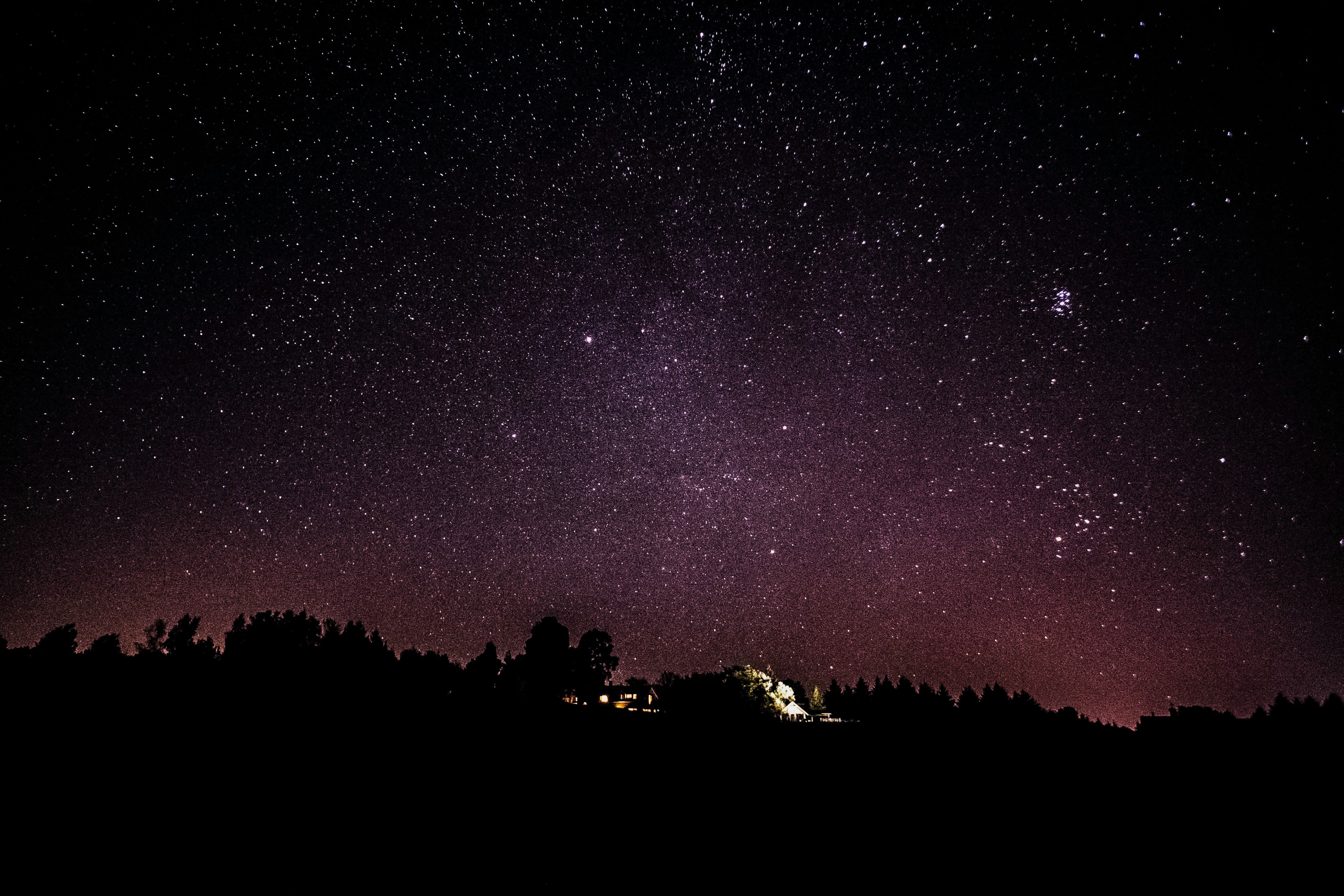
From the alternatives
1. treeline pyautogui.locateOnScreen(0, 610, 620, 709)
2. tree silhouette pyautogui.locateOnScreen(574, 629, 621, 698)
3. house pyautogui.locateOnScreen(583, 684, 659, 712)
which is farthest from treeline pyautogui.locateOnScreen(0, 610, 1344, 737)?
house pyautogui.locateOnScreen(583, 684, 659, 712)

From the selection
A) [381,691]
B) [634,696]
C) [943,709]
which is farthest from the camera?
[634,696]

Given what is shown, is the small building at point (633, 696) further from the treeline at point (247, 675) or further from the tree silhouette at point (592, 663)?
the treeline at point (247, 675)

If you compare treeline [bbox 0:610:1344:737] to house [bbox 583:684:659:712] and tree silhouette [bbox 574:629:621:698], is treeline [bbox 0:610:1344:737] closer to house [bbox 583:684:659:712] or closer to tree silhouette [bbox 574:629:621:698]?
tree silhouette [bbox 574:629:621:698]

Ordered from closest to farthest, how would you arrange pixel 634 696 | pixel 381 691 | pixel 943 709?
pixel 381 691 → pixel 943 709 → pixel 634 696

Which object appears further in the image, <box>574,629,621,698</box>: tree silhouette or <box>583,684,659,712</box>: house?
<box>583,684,659,712</box>: house

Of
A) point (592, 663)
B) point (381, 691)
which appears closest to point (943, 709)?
point (592, 663)

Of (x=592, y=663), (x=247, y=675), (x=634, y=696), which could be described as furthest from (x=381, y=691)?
(x=634, y=696)

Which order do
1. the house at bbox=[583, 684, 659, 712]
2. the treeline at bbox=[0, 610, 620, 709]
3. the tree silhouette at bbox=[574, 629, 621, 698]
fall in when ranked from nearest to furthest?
the treeline at bbox=[0, 610, 620, 709], the tree silhouette at bbox=[574, 629, 621, 698], the house at bbox=[583, 684, 659, 712]

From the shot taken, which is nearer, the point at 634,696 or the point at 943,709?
the point at 943,709

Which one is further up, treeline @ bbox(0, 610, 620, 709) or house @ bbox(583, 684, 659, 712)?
treeline @ bbox(0, 610, 620, 709)

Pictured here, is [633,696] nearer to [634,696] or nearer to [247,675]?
[634,696]

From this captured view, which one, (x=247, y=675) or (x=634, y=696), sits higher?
(x=247, y=675)

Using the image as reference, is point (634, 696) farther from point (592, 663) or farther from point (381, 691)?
point (381, 691)

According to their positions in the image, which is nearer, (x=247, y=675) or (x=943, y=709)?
(x=247, y=675)
